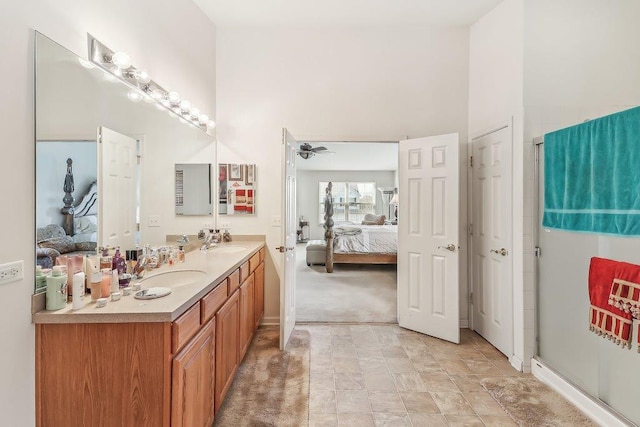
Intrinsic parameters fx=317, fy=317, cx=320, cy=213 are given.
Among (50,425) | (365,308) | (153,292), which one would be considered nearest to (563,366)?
(365,308)

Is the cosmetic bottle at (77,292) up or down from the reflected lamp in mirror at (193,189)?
down

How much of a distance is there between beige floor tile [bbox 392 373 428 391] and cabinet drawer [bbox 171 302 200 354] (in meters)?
1.56

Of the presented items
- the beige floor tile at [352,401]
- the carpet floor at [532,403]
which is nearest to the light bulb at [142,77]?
the beige floor tile at [352,401]

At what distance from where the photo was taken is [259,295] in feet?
10.6

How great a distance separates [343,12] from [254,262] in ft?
8.44

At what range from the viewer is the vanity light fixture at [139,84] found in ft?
5.85

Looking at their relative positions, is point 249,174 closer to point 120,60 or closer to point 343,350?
point 120,60

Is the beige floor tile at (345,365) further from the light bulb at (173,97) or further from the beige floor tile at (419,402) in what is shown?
the light bulb at (173,97)

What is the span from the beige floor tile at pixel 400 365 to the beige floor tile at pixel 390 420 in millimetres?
522

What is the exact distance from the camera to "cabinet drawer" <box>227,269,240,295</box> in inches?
85.5

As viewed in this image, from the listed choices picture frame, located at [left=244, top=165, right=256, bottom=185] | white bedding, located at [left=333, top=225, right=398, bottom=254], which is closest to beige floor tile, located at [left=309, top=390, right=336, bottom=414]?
picture frame, located at [left=244, top=165, right=256, bottom=185]

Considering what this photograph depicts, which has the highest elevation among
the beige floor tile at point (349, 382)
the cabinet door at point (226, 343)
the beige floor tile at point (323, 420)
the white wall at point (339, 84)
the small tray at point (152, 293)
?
the white wall at point (339, 84)

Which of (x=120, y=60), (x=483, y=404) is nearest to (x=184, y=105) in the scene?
(x=120, y=60)

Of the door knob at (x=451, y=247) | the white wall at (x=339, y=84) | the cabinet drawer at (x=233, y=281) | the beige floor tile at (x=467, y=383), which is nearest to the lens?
the cabinet drawer at (x=233, y=281)
